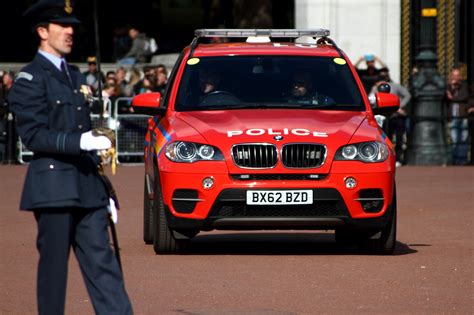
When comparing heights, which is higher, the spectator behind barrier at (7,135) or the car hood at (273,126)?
the car hood at (273,126)

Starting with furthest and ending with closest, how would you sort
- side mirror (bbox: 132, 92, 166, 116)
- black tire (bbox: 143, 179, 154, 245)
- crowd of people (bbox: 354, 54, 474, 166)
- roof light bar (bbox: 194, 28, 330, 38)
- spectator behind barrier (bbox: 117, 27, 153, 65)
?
spectator behind barrier (bbox: 117, 27, 153, 65) < crowd of people (bbox: 354, 54, 474, 166) < roof light bar (bbox: 194, 28, 330, 38) < black tire (bbox: 143, 179, 154, 245) < side mirror (bbox: 132, 92, 166, 116)

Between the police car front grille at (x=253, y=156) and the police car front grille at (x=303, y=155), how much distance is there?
9 centimetres

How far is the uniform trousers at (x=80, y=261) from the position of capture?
24.8 ft

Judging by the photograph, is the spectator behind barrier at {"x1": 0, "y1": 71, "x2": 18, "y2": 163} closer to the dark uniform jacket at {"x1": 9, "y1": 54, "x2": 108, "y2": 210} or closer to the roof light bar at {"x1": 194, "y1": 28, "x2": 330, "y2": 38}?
the roof light bar at {"x1": 194, "y1": 28, "x2": 330, "y2": 38}

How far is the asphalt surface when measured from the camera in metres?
10.1

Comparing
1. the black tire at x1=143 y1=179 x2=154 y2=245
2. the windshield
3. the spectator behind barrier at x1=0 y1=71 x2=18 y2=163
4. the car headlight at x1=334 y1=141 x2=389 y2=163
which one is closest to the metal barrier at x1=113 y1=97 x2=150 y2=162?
the spectator behind barrier at x1=0 y1=71 x2=18 y2=163

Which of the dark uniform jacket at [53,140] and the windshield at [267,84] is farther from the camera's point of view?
the windshield at [267,84]

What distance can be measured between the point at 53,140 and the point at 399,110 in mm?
19949

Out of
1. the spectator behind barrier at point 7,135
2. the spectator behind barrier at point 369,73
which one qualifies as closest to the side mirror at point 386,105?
the spectator behind barrier at point 369,73

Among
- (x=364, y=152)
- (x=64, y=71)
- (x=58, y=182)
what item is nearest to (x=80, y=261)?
(x=58, y=182)

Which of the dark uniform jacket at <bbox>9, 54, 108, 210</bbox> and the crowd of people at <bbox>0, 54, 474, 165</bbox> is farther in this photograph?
the crowd of people at <bbox>0, 54, 474, 165</bbox>

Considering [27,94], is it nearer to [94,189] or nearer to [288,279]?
[94,189]

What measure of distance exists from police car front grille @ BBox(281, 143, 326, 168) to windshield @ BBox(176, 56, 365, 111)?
0.96 metres

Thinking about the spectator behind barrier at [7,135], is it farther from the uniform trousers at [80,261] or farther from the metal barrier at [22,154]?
the uniform trousers at [80,261]
